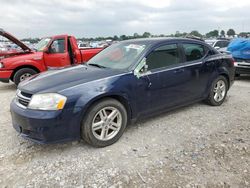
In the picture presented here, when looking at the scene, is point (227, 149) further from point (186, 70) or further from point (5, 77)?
point (5, 77)

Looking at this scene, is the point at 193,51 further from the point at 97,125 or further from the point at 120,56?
the point at 97,125

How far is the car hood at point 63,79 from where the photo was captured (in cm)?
321

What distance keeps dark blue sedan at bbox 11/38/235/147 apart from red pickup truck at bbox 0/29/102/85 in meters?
3.80

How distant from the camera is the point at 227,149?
11.0ft

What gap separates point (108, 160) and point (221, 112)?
2.81 metres

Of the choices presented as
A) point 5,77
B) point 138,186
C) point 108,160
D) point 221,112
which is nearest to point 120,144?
point 108,160

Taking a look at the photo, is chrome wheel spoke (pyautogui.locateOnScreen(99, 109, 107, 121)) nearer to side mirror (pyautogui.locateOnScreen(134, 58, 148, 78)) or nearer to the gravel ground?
the gravel ground

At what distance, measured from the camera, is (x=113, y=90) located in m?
3.40

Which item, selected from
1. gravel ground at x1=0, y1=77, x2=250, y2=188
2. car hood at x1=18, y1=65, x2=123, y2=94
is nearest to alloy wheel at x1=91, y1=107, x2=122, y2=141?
gravel ground at x1=0, y1=77, x2=250, y2=188

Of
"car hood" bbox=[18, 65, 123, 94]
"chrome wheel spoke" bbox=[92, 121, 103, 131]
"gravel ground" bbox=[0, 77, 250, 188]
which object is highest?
"car hood" bbox=[18, 65, 123, 94]

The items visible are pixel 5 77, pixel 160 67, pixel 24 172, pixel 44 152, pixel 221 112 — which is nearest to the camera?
pixel 24 172

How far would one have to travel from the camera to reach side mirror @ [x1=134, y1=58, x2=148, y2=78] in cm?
369

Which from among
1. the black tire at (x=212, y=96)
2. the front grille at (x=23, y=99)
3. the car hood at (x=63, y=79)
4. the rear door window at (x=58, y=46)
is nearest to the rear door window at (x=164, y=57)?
the car hood at (x=63, y=79)

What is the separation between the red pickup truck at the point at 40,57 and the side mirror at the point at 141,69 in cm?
443
